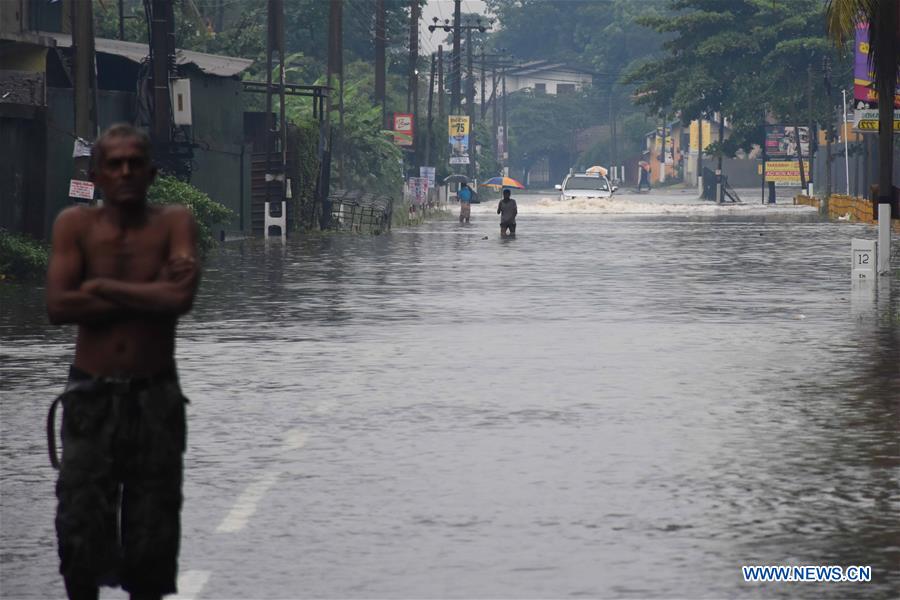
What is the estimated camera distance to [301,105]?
6506 centimetres

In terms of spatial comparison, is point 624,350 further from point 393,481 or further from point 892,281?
point 892,281

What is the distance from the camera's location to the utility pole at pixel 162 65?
123 ft

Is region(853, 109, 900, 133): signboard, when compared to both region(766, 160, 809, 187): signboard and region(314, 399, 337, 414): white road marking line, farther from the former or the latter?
region(766, 160, 809, 187): signboard

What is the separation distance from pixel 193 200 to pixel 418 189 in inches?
1466

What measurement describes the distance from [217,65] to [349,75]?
159 feet

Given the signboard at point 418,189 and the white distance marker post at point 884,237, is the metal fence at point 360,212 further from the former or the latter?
the white distance marker post at point 884,237

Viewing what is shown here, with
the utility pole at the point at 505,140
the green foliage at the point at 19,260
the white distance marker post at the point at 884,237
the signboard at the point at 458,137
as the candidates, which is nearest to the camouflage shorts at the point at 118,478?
the green foliage at the point at 19,260

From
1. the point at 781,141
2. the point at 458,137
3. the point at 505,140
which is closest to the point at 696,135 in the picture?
the point at 505,140

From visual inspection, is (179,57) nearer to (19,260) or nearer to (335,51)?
(19,260)

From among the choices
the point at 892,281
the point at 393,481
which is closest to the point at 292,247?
the point at 892,281

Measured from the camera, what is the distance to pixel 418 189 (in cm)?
7269

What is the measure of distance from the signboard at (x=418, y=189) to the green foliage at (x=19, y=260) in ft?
140

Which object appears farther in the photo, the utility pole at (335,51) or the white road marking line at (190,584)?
the utility pole at (335,51)

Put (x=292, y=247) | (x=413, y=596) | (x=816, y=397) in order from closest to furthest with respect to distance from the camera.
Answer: (x=413, y=596), (x=816, y=397), (x=292, y=247)
